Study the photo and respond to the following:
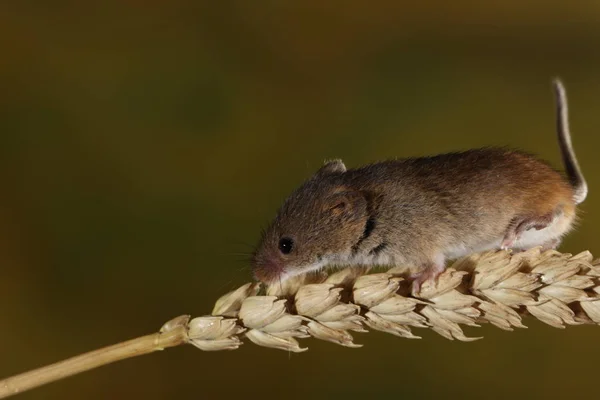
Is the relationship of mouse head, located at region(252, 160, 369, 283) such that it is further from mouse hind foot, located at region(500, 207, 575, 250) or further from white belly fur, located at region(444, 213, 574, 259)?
mouse hind foot, located at region(500, 207, 575, 250)

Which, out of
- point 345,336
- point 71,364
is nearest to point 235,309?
point 345,336

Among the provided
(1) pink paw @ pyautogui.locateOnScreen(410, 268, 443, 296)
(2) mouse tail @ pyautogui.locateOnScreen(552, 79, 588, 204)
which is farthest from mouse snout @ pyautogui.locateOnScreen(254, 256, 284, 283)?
(2) mouse tail @ pyautogui.locateOnScreen(552, 79, 588, 204)

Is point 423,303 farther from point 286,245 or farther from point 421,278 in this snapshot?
point 286,245

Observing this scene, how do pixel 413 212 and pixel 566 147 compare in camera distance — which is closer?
pixel 413 212

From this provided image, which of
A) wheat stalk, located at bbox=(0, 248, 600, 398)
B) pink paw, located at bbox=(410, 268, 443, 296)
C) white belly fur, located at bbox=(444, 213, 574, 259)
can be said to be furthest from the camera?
white belly fur, located at bbox=(444, 213, 574, 259)

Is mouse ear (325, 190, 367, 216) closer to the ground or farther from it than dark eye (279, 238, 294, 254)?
farther from it

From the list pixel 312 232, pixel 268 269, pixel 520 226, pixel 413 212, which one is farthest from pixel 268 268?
pixel 520 226

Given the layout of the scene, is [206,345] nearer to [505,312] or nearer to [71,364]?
[71,364]

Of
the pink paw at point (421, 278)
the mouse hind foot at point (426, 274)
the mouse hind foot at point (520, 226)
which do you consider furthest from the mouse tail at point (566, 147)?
the pink paw at point (421, 278)
